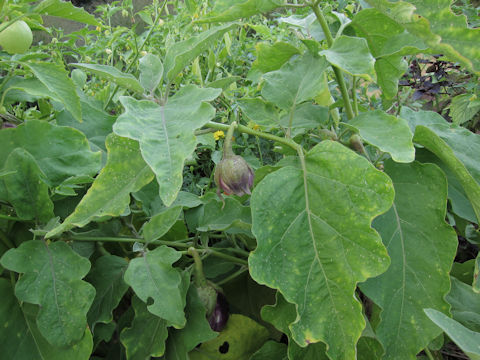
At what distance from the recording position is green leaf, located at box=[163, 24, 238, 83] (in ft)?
1.44

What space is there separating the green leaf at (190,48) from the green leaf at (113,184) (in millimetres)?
116

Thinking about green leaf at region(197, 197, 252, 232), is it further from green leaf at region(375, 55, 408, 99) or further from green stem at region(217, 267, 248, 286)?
green leaf at region(375, 55, 408, 99)

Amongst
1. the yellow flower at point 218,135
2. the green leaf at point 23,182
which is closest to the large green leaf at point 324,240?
the green leaf at point 23,182

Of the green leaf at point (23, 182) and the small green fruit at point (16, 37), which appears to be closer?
the green leaf at point (23, 182)

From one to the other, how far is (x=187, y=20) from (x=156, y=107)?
0.98 metres

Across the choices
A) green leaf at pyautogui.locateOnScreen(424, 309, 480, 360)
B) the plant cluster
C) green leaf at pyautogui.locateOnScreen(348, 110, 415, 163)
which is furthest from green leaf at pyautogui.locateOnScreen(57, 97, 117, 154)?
green leaf at pyautogui.locateOnScreen(424, 309, 480, 360)

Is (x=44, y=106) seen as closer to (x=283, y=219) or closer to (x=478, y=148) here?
(x=283, y=219)

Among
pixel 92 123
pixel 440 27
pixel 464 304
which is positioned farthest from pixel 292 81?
pixel 464 304

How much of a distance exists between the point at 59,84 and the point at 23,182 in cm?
13

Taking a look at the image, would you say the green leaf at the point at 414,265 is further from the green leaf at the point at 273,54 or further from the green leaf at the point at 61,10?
the green leaf at the point at 61,10

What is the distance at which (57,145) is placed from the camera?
0.46 m

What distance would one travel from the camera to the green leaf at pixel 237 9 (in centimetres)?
45

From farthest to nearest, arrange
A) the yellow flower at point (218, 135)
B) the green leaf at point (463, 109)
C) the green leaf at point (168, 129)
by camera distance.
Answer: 1. the green leaf at point (463, 109)
2. the yellow flower at point (218, 135)
3. the green leaf at point (168, 129)

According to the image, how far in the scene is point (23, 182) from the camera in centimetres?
43
